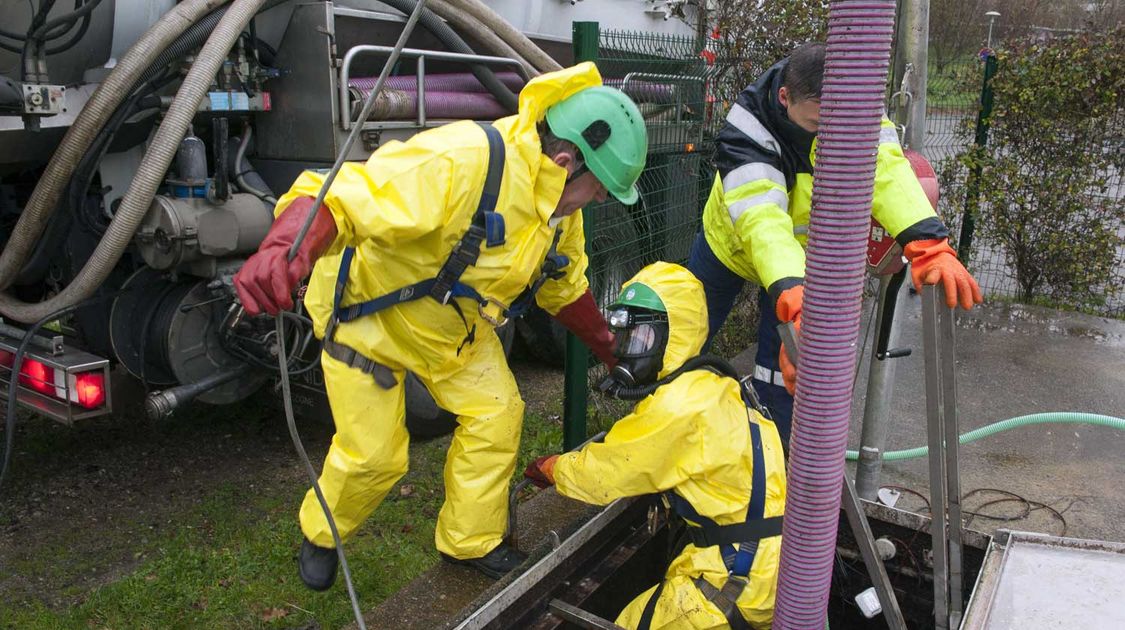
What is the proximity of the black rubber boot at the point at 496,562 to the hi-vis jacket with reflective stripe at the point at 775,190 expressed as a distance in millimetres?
1265

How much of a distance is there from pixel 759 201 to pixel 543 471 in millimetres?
1053

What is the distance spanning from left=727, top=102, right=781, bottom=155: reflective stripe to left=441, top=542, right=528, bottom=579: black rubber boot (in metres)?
1.56

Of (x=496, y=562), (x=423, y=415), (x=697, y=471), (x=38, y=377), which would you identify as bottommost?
(x=496, y=562)

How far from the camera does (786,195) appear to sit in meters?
2.85

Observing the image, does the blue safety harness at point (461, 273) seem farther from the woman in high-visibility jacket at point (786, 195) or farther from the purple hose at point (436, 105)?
the purple hose at point (436, 105)

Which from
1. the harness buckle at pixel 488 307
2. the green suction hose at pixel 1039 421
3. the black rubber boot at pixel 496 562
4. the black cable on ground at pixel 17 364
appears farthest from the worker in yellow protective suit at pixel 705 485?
the black cable on ground at pixel 17 364

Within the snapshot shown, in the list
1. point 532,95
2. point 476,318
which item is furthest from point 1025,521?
point 532,95

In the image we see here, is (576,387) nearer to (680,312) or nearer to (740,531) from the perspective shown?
(680,312)

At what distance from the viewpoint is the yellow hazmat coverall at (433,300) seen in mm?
2236

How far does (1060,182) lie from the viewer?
655cm

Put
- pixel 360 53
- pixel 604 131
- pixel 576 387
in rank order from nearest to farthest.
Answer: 1. pixel 604 131
2. pixel 360 53
3. pixel 576 387

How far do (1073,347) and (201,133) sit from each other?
5447 millimetres

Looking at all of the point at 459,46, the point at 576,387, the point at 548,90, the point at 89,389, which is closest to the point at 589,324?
the point at 576,387

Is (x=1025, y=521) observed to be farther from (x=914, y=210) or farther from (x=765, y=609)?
(x=765, y=609)
